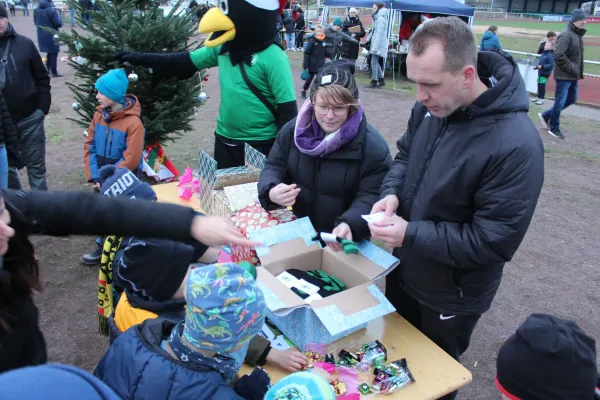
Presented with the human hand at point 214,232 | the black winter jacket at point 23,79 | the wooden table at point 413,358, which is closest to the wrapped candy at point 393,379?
the wooden table at point 413,358

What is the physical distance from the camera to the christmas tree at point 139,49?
4.16 m

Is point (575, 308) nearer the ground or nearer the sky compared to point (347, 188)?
nearer the ground

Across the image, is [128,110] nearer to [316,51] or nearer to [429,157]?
[429,157]

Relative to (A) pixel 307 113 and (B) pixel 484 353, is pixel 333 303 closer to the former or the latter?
(A) pixel 307 113

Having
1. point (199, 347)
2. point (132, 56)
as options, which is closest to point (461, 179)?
point (199, 347)

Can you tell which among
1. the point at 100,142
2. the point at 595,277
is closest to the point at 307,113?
the point at 100,142

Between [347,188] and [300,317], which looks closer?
[300,317]

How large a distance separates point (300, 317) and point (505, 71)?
4.34 feet

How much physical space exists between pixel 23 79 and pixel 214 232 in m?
3.68

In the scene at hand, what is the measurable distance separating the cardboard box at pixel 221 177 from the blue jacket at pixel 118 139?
80 centimetres

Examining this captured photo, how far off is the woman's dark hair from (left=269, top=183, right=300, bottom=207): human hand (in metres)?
1.26

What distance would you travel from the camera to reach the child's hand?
1.91 m

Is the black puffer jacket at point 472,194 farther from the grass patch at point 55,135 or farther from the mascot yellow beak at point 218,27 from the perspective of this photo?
the grass patch at point 55,135

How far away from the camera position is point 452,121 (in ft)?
6.31
